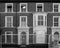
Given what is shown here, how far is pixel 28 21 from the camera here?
2.01 metres

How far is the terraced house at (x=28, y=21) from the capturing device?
175 centimetres

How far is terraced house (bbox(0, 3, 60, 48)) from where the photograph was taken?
175 centimetres

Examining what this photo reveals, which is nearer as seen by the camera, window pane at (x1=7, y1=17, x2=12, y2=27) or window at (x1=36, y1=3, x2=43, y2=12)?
window pane at (x1=7, y1=17, x2=12, y2=27)

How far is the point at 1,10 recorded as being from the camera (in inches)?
77.9

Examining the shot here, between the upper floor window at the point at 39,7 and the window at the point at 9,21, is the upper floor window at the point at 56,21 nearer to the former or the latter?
the upper floor window at the point at 39,7

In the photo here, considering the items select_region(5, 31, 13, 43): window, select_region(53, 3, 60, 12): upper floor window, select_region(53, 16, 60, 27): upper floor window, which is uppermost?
select_region(53, 3, 60, 12): upper floor window

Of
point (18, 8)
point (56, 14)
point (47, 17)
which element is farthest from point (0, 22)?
point (56, 14)

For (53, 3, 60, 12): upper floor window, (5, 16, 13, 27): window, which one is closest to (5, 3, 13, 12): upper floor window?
(5, 16, 13, 27): window

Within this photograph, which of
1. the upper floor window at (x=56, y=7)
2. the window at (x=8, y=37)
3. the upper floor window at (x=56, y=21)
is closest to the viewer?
the window at (x=8, y=37)

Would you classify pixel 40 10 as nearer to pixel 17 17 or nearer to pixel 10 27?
pixel 17 17

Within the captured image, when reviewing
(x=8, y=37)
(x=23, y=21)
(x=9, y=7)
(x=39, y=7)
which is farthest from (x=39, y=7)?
(x=8, y=37)

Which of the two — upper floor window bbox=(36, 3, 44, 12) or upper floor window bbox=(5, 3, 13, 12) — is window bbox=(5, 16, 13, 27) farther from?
upper floor window bbox=(36, 3, 44, 12)

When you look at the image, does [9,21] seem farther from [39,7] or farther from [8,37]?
[39,7]

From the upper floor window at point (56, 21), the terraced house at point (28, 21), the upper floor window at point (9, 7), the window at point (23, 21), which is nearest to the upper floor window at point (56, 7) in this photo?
the terraced house at point (28, 21)
